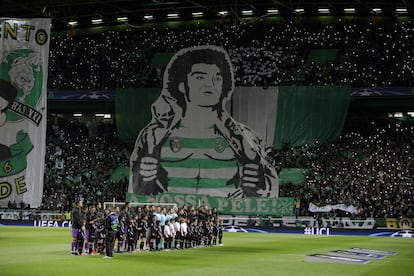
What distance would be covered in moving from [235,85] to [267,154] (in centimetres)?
656

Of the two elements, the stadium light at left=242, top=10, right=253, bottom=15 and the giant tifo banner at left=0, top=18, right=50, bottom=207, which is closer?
the giant tifo banner at left=0, top=18, right=50, bottom=207

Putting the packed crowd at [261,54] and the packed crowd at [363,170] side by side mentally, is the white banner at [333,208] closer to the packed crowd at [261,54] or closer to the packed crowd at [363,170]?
the packed crowd at [363,170]

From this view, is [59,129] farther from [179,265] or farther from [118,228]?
[179,265]

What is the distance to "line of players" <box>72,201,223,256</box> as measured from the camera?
26672 mm

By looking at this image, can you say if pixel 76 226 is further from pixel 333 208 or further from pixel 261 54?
pixel 261 54

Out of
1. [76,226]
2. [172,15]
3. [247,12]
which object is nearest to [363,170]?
[247,12]

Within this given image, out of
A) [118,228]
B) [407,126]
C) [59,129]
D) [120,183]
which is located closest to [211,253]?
[118,228]

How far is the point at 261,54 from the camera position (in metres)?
60.8

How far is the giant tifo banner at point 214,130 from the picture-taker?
182 ft

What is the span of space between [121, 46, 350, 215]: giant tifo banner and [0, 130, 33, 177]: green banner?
65.5 feet

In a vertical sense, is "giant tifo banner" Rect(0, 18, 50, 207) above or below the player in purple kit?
above

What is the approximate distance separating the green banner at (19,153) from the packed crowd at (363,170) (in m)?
24.2

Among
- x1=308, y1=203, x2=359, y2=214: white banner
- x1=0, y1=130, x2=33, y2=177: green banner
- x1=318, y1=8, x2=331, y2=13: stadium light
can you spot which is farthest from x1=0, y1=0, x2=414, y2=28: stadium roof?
x1=0, y1=130, x2=33, y2=177: green banner

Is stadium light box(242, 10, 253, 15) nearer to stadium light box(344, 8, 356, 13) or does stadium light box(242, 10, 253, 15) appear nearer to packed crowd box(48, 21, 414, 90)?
packed crowd box(48, 21, 414, 90)
